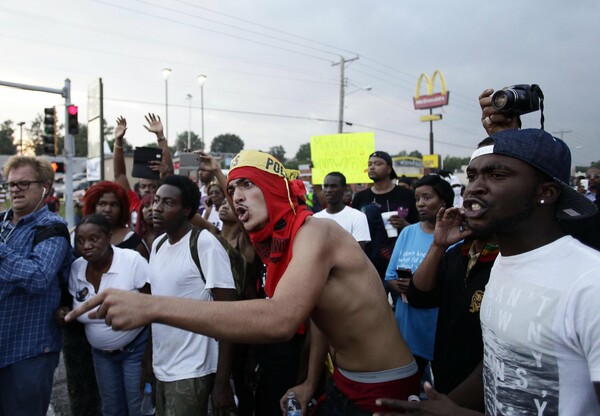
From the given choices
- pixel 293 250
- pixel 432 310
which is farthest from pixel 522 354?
pixel 432 310

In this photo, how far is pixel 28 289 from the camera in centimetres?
281

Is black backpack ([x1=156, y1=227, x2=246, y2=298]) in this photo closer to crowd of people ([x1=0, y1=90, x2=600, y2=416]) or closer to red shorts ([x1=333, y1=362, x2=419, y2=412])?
crowd of people ([x1=0, y1=90, x2=600, y2=416])

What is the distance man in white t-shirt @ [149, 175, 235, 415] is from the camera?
2857 millimetres

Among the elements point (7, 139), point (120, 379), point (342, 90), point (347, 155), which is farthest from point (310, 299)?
point (7, 139)

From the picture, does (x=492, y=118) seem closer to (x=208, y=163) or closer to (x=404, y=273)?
(x=404, y=273)

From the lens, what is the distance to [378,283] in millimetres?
2146

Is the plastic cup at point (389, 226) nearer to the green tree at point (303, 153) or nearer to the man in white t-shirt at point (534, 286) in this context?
the man in white t-shirt at point (534, 286)

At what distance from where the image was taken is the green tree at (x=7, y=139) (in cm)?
8150

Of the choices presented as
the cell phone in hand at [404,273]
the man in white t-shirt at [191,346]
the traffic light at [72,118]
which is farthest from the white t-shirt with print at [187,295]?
the traffic light at [72,118]

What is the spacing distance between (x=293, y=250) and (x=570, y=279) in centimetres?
105

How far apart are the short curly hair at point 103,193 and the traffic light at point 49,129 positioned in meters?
11.4

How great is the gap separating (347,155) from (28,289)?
941cm

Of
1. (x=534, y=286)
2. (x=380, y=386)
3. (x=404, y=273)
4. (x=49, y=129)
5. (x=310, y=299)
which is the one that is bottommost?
(x=380, y=386)

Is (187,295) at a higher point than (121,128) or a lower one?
lower
